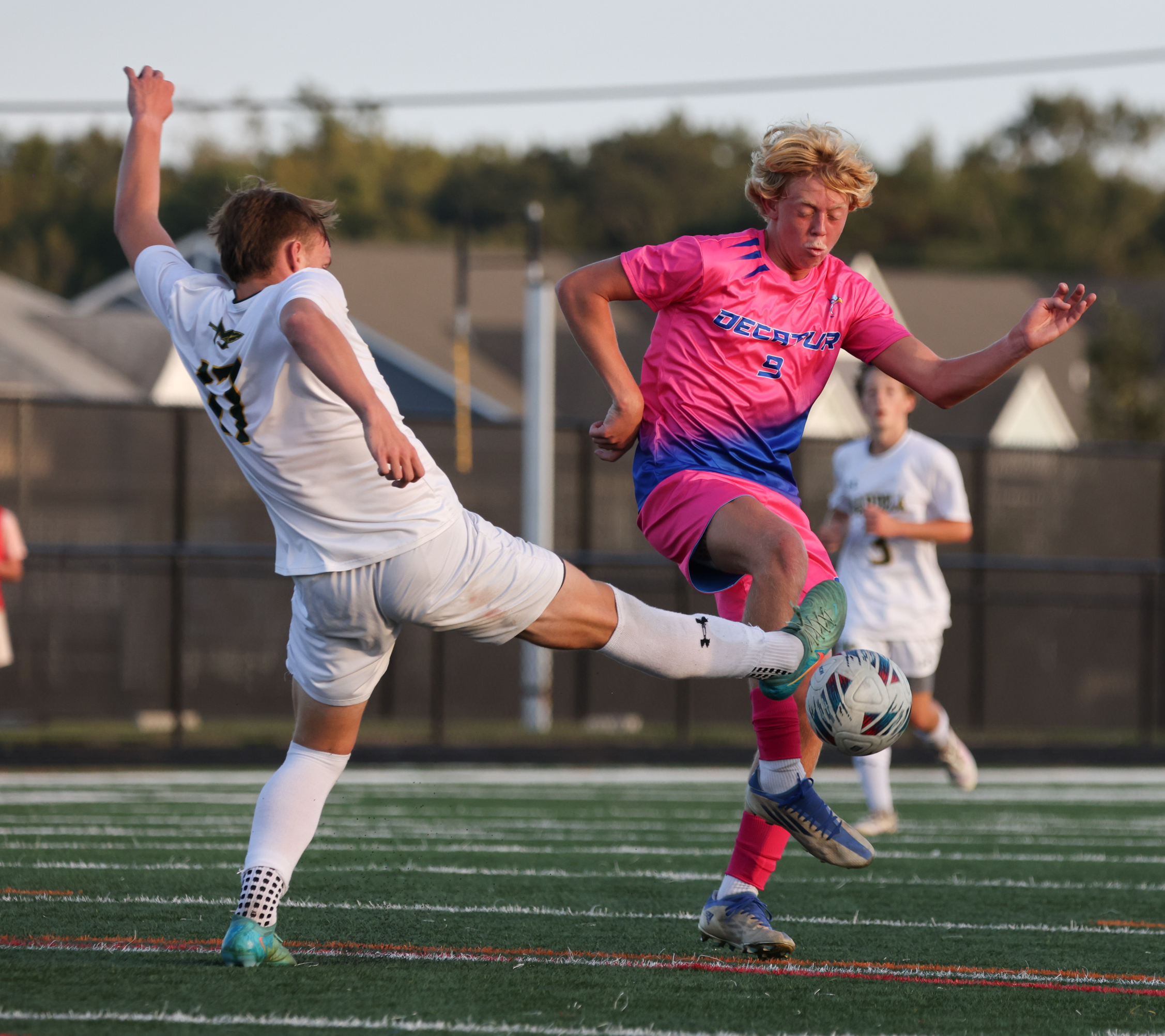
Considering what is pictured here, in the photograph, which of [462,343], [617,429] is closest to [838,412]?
[462,343]

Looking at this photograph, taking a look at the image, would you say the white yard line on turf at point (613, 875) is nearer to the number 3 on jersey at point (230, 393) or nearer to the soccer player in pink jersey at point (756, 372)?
the soccer player in pink jersey at point (756, 372)

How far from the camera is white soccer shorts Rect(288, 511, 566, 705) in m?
4.26

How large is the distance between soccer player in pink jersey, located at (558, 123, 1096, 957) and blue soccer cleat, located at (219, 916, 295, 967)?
1326mm

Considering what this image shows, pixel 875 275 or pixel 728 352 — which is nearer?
pixel 728 352

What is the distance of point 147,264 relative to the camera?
15.1 feet

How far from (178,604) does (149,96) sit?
445 inches

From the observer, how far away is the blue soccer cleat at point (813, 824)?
4.75 meters

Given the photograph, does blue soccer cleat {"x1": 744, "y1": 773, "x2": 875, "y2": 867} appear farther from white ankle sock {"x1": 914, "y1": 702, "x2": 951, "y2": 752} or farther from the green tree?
the green tree

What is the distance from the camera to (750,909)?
4.87 metres

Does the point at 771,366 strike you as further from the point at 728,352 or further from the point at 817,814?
the point at 817,814

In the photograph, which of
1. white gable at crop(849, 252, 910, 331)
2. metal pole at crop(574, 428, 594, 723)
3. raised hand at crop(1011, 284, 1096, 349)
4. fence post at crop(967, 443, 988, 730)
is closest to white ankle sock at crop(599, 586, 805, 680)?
raised hand at crop(1011, 284, 1096, 349)

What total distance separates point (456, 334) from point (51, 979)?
108ft

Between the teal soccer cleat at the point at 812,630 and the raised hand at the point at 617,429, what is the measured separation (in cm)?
72

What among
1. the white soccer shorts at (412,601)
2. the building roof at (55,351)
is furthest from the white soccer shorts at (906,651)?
the building roof at (55,351)
